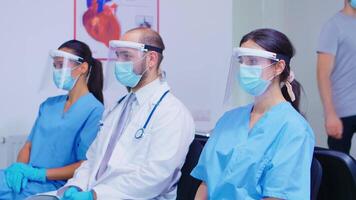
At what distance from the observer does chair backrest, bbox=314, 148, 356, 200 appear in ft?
4.50

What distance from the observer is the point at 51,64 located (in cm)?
225

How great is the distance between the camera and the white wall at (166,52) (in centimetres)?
257

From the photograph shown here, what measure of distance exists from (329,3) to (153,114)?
1.98 m

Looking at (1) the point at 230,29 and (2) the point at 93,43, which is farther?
(1) the point at 230,29

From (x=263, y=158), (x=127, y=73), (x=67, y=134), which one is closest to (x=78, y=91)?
(x=67, y=134)

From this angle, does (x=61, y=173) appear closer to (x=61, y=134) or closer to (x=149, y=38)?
(x=61, y=134)

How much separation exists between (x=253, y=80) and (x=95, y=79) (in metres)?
1.00

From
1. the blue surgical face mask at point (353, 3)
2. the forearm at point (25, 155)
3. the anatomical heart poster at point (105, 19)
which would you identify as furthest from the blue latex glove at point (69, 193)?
the blue surgical face mask at point (353, 3)

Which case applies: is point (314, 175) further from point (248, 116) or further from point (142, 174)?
point (142, 174)

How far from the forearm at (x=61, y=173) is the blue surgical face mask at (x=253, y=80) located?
3.12ft

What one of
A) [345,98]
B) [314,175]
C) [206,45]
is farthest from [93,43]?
[314,175]

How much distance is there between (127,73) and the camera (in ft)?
6.40

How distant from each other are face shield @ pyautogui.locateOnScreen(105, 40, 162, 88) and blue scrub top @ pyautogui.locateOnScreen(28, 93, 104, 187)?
0.95 feet

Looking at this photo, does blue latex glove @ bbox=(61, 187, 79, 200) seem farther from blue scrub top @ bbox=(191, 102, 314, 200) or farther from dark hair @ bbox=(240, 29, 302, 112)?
dark hair @ bbox=(240, 29, 302, 112)
